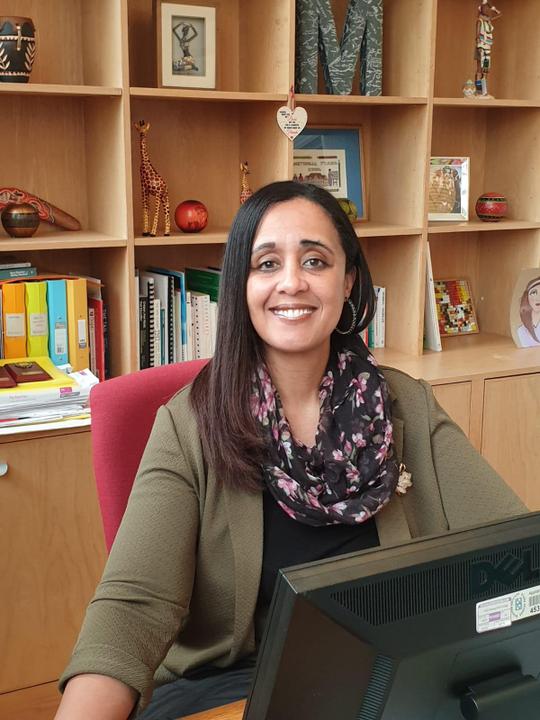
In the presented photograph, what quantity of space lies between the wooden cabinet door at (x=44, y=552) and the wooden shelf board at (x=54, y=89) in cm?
88

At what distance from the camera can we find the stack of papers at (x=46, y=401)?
218 cm

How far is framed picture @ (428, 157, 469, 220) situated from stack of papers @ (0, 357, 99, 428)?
1427mm

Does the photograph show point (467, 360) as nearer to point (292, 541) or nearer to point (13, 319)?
point (13, 319)

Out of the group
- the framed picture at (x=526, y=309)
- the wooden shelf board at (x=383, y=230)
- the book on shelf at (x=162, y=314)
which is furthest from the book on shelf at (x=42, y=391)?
the framed picture at (x=526, y=309)

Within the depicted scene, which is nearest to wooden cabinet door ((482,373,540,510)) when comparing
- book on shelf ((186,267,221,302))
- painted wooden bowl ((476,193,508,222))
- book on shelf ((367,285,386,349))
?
book on shelf ((367,285,386,349))

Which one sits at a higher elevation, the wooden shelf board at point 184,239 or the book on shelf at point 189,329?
the wooden shelf board at point 184,239

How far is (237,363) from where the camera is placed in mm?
1490

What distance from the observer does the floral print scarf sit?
1430mm

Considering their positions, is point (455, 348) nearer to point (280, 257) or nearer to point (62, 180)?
point (62, 180)

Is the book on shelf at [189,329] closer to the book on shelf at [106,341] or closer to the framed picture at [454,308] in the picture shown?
the book on shelf at [106,341]

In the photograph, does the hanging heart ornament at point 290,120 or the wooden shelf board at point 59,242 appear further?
the hanging heart ornament at point 290,120

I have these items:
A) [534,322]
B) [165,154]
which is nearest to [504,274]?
[534,322]

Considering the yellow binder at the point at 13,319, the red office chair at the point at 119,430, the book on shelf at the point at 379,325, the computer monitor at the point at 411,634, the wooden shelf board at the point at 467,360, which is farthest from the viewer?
the book on shelf at the point at 379,325

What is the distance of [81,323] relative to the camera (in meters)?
2.50
